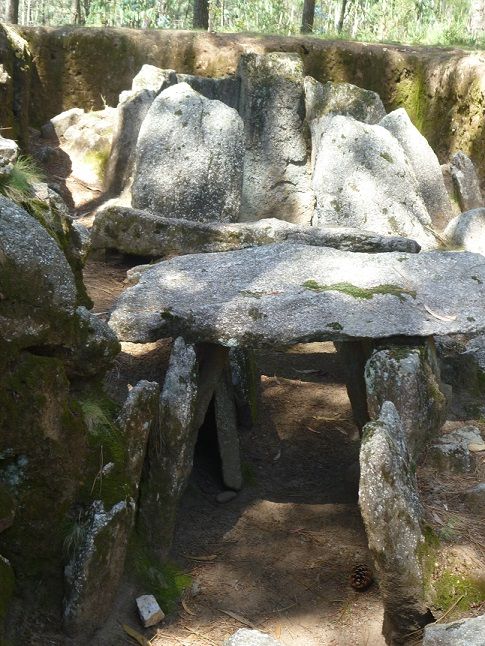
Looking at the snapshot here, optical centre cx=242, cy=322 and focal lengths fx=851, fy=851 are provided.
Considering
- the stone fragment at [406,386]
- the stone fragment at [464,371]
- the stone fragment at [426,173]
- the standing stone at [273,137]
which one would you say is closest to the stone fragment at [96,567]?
the stone fragment at [406,386]

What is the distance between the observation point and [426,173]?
8.94 metres

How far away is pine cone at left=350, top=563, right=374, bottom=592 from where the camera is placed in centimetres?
445

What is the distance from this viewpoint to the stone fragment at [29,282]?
3355mm

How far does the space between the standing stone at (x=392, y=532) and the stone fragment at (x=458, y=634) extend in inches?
18.1

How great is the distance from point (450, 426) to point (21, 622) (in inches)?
123

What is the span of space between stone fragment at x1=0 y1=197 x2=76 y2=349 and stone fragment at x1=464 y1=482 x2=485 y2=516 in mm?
2533

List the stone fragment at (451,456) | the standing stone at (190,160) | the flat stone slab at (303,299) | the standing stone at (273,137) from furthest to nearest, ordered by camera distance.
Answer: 1. the standing stone at (273,137)
2. the standing stone at (190,160)
3. the stone fragment at (451,456)
4. the flat stone slab at (303,299)

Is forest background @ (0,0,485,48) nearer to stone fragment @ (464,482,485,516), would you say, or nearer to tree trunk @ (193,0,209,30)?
tree trunk @ (193,0,209,30)

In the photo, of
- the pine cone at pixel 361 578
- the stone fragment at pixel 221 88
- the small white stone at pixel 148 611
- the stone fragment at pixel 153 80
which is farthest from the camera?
the stone fragment at pixel 153 80

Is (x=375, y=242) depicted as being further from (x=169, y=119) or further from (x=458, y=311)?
(x=169, y=119)

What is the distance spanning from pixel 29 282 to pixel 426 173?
20.8 feet

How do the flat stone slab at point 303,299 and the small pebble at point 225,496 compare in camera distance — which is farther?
the small pebble at point 225,496

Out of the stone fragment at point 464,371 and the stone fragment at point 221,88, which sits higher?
the stone fragment at point 221,88

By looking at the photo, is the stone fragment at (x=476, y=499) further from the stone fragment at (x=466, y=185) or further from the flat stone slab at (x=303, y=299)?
the stone fragment at (x=466, y=185)
